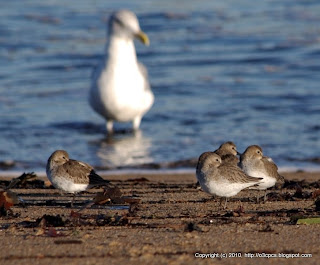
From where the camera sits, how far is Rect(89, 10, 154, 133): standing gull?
540 inches

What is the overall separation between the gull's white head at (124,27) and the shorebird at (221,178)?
7.97m

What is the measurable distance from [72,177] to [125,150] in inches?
203

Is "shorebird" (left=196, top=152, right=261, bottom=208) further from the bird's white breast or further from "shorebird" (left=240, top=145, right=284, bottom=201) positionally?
the bird's white breast

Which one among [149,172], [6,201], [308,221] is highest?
[149,172]

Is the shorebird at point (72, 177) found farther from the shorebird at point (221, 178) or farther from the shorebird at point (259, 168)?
the shorebird at point (259, 168)

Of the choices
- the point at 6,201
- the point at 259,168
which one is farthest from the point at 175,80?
the point at 6,201

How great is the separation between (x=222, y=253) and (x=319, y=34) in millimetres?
16674

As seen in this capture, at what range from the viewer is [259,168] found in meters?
7.21

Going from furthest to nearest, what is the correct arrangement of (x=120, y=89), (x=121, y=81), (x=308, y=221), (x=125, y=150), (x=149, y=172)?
(x=121, y=81) → (x=120, y=89) → (x=125, y=150) → (x=149, y=172) → (x=308, y=221)

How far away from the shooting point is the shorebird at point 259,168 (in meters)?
7.12

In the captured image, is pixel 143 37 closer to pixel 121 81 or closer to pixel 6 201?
pixel 121 81

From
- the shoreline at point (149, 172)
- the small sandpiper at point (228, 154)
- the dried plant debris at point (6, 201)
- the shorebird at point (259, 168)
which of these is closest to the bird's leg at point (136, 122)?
the shoreline at point (149, 172)

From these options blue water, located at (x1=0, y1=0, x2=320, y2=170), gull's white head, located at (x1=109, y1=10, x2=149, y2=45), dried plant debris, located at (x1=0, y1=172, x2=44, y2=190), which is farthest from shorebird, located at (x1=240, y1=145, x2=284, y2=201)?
gull's white head, located at (x1=109, y1=10, x2=149, y2=45)

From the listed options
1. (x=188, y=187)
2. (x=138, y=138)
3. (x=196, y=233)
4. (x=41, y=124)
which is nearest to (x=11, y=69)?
(x=41, y=124)
